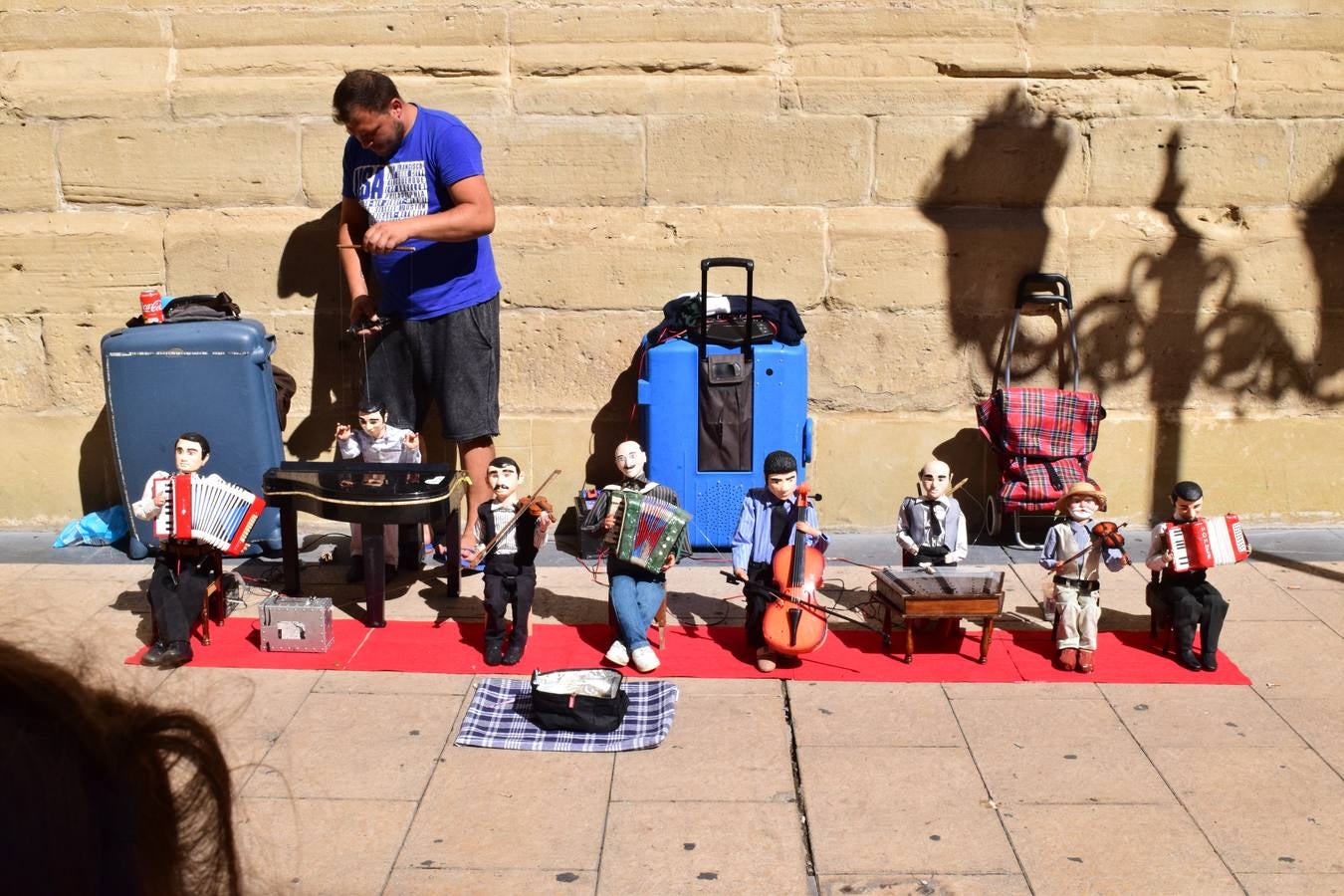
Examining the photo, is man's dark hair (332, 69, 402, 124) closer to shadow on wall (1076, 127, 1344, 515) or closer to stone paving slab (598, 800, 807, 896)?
stone paving slab (598, 800, 807, 896)

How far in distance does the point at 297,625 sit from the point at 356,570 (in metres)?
1.10

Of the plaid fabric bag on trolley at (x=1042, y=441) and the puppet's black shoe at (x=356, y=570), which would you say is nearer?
the puppet's black shoe at (x=356, y=570)

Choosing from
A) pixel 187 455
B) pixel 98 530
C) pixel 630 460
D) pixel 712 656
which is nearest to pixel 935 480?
pixel 712 656

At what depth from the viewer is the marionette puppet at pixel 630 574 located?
20.4 ft

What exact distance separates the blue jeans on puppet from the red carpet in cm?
17

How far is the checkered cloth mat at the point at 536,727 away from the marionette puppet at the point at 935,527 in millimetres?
1432

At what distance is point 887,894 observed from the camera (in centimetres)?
435

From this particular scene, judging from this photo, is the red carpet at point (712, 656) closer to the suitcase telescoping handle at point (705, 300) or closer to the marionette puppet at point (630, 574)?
the marionette puppet at point (630, 574)

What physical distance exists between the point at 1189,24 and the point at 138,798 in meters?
8.00

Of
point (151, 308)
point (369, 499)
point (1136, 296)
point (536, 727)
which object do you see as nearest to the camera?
point (536, 727)

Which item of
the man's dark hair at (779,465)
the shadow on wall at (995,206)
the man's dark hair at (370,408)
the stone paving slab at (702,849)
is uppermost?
the shadow on wall at (995,206)

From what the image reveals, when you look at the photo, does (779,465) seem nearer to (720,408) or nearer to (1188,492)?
(720,408)

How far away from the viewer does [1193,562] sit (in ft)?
20.2

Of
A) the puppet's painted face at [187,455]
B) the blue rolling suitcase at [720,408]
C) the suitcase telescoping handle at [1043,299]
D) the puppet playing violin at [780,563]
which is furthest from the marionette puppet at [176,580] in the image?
the suitcase telescoping handle at [1043,299]
